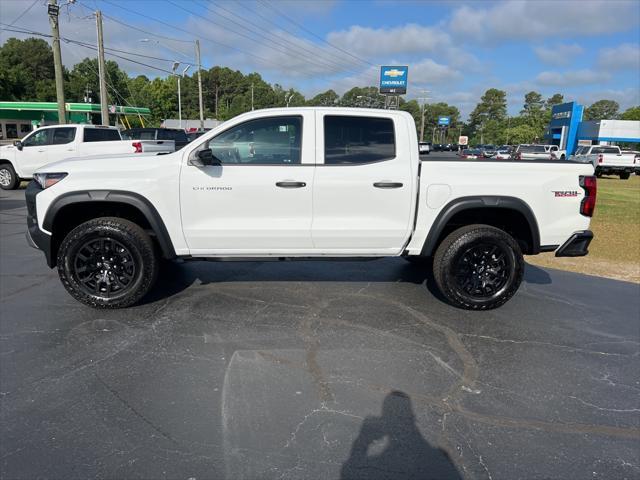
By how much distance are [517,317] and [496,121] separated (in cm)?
13737

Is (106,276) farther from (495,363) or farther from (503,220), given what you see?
(503,220)

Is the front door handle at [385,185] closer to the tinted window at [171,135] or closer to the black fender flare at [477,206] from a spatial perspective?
the black fender flare at [477,206]

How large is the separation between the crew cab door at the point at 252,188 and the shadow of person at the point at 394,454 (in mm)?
2101

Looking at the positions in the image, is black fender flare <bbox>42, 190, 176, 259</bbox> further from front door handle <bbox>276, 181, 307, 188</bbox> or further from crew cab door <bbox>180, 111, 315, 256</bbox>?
front door handle <bbox>276, 181, 307, 188</bbox>

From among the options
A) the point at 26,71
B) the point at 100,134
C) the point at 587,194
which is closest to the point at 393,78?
the point at 100,134

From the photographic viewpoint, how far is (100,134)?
14.6 m

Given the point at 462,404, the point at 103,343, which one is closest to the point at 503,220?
the point at 462,404

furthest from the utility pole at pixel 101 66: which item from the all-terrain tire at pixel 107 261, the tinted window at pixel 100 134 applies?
the all-terrain tire at pixel 107 261

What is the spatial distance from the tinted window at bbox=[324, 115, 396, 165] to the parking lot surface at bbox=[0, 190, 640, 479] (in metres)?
1.57

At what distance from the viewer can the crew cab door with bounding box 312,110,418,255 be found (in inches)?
174

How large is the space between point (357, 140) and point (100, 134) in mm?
12693

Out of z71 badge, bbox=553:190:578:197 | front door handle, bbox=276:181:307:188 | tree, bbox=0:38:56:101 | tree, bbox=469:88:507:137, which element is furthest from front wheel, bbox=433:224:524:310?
tree, bbox=469:88:507:137

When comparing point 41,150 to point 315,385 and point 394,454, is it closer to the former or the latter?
point 315,385

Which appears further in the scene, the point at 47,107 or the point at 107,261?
the point at 47,107
